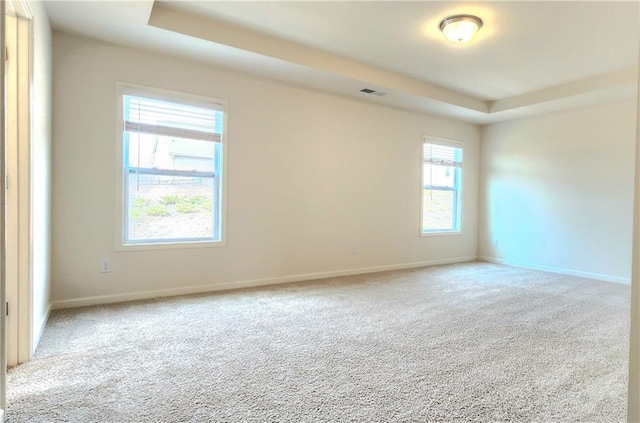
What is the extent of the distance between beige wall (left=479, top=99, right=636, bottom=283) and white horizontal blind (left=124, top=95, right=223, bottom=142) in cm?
466

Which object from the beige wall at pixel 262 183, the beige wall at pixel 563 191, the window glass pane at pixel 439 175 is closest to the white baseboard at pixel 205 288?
the beige wall at pixel 262 183

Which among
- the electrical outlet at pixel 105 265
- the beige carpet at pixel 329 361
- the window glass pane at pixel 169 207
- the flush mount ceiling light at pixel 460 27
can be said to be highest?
the flush mount ceiling light at pixel 460 27

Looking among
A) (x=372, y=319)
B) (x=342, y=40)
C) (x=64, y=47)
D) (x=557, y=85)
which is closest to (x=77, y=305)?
(x=64, y=47)

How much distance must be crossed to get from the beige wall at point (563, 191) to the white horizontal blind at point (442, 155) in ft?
1.94

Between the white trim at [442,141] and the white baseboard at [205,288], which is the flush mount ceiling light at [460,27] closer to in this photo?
the white trim at [442,141]

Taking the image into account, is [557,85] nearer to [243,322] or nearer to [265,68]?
[265,68]

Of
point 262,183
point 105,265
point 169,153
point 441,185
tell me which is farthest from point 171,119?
point 441,185

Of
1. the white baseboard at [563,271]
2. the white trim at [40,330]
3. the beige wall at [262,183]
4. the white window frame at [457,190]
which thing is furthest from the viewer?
the white window frame at [457,190]

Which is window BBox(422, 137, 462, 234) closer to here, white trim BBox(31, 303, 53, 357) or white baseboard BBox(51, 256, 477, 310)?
white baseboard BBox(51, 256, 477, 310)

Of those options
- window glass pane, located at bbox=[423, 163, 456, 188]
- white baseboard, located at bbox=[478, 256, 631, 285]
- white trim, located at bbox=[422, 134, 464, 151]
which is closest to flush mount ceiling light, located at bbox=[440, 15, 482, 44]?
white trim, located at bbox=[422, 134, 464, 151]

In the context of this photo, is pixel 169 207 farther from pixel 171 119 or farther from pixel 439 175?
pixel 439 175

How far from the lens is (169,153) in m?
3.62

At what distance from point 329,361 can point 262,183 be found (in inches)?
95.4

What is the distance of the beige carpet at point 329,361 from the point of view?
1667 mm
